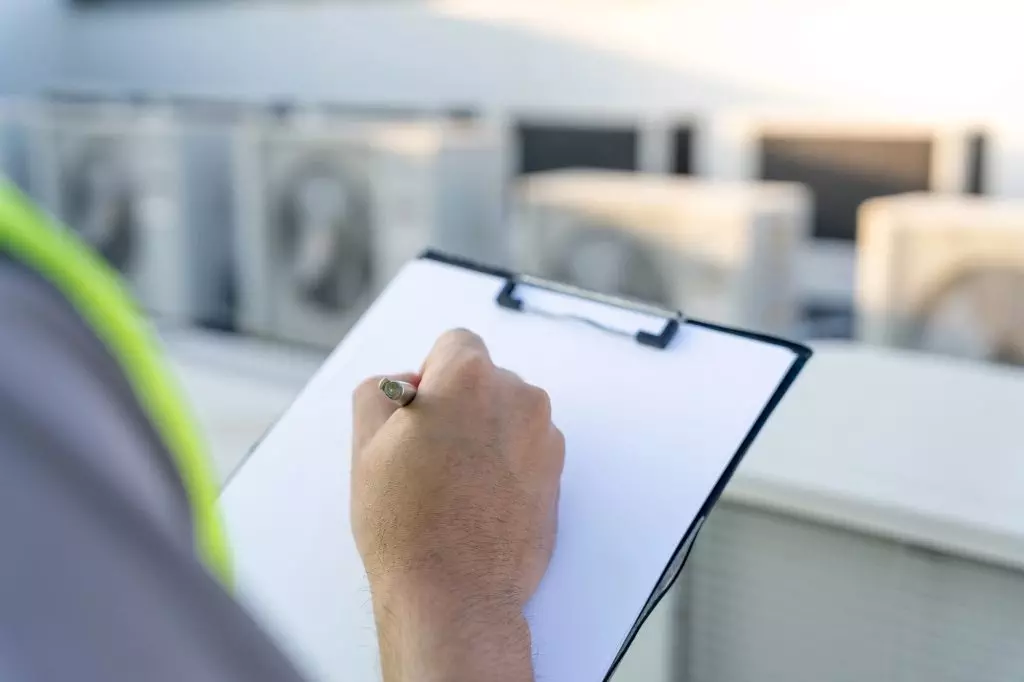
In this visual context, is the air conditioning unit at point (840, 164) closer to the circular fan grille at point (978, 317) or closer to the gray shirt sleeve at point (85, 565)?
the circular fan grille at point (978, 317)

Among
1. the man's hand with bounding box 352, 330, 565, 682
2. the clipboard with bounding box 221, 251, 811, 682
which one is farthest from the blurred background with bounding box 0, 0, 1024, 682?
the man's hand with bounding box 352, 330, 565, 682

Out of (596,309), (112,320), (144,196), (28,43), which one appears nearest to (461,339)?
(596,309)

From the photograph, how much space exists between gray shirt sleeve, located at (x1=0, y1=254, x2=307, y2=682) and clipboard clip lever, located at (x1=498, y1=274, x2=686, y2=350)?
1.54ft

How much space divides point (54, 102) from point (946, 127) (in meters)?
2.34

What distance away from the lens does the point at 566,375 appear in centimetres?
68

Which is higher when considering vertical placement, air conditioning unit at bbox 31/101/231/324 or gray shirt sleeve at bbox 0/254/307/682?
gray shirt sleeve at bbox 0/254/307/682

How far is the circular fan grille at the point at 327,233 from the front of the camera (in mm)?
2172

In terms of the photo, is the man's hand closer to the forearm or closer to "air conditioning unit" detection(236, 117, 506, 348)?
the forearm

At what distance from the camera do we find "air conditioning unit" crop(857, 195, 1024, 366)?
→ 142cm

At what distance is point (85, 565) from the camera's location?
0.64 feet

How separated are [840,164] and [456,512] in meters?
1.61

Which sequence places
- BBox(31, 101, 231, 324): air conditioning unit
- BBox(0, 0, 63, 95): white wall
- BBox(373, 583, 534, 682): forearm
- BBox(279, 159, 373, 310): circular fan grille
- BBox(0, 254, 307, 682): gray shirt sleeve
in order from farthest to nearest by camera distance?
1. BBox(0, 0, 63, 95): white wall
2. BBox(31, 101, 231, 324): air conditioning unit
3. BBox(279, 159, 373, 310): circular fan grille
4. BBox(373, 583, 534, 682): forearm
5. BBox(0, 254, 307, 682): gray shirt sleeve

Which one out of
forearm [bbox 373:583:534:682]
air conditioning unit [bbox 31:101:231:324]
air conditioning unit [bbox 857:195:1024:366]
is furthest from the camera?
air conditioning unit [bbox 31:101:231:324]

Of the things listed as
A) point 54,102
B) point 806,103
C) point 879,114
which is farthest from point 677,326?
point 54,102
